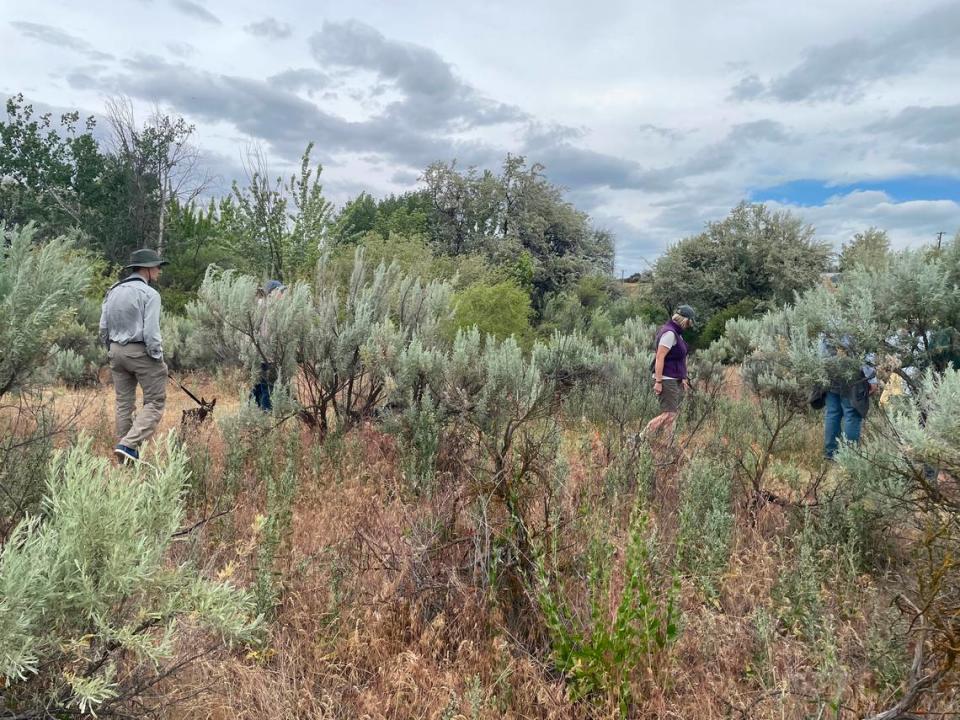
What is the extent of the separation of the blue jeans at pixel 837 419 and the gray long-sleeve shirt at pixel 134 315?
6547mm

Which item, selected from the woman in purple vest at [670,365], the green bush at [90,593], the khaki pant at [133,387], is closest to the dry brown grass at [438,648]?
the green bush at [90,593]

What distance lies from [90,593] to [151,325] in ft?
13.3

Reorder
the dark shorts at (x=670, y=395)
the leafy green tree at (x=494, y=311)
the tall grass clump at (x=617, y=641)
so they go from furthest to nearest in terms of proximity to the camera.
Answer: the leafy green tree at (x=494, y=311) < the dark shorts at (x=670, y=395) < the tall grass clump at (x=617, y=641)

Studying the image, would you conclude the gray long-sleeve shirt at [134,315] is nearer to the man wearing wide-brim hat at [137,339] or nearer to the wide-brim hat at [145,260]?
the man wearing wide-brim hat at [137,339]

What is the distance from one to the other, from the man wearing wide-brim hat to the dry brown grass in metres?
2.17

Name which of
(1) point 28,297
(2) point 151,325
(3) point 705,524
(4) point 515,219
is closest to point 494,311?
(2) point 151,325

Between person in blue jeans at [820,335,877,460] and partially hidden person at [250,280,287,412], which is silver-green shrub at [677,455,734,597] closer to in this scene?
person in blue jeans at [820,335,877,460]

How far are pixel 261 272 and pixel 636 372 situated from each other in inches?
346

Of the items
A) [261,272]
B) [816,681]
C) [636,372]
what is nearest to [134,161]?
[261,272]

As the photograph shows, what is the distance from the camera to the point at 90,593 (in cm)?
170

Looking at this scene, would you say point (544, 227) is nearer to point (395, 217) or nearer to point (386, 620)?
point (395, 217)

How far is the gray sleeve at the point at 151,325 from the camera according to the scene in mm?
5258

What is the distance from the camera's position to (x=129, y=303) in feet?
17.2

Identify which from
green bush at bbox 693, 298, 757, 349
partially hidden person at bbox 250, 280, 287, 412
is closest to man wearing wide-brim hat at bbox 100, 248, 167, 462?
partially hidden person at bbox 250, 280, 287, 412
